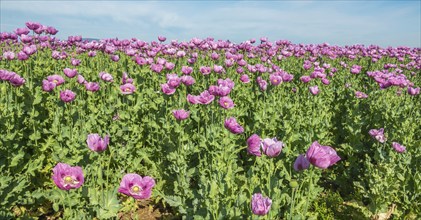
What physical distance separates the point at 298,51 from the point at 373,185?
23.0ft

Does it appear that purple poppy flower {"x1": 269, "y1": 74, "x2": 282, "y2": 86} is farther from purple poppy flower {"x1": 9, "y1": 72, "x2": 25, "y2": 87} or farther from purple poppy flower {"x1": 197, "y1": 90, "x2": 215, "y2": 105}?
purple poppy flower {"x1": 9, "y1": 72, "x2": 25, "y2": 87}

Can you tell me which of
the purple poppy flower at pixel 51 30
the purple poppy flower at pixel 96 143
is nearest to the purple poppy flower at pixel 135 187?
the purple poppy flower at pixel 96 143

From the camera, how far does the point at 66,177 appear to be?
237 centimetres

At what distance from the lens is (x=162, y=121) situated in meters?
4.84

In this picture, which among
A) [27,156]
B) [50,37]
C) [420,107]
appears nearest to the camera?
[27,156]

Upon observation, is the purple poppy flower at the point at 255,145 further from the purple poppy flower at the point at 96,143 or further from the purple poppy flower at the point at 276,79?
the purple poppy flower at the point at 276,79

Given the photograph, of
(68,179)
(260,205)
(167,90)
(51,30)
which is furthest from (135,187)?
(51,30)

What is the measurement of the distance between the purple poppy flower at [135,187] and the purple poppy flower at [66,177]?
0.29 m

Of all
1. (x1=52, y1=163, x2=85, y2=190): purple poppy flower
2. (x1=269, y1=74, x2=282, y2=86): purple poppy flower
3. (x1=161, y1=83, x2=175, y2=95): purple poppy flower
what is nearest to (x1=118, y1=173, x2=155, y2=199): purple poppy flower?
(x1=52, y1=163, x2=85, y2=190): purple poppy flower

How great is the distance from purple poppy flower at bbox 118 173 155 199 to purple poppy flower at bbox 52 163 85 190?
29 centimetres

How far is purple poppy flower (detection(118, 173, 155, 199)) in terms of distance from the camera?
234 centimetres

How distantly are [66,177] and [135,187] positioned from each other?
0.48m

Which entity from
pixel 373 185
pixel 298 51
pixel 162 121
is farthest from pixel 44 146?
pixel 298 51

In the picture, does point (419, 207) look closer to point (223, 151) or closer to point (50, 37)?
point (223, 151)
